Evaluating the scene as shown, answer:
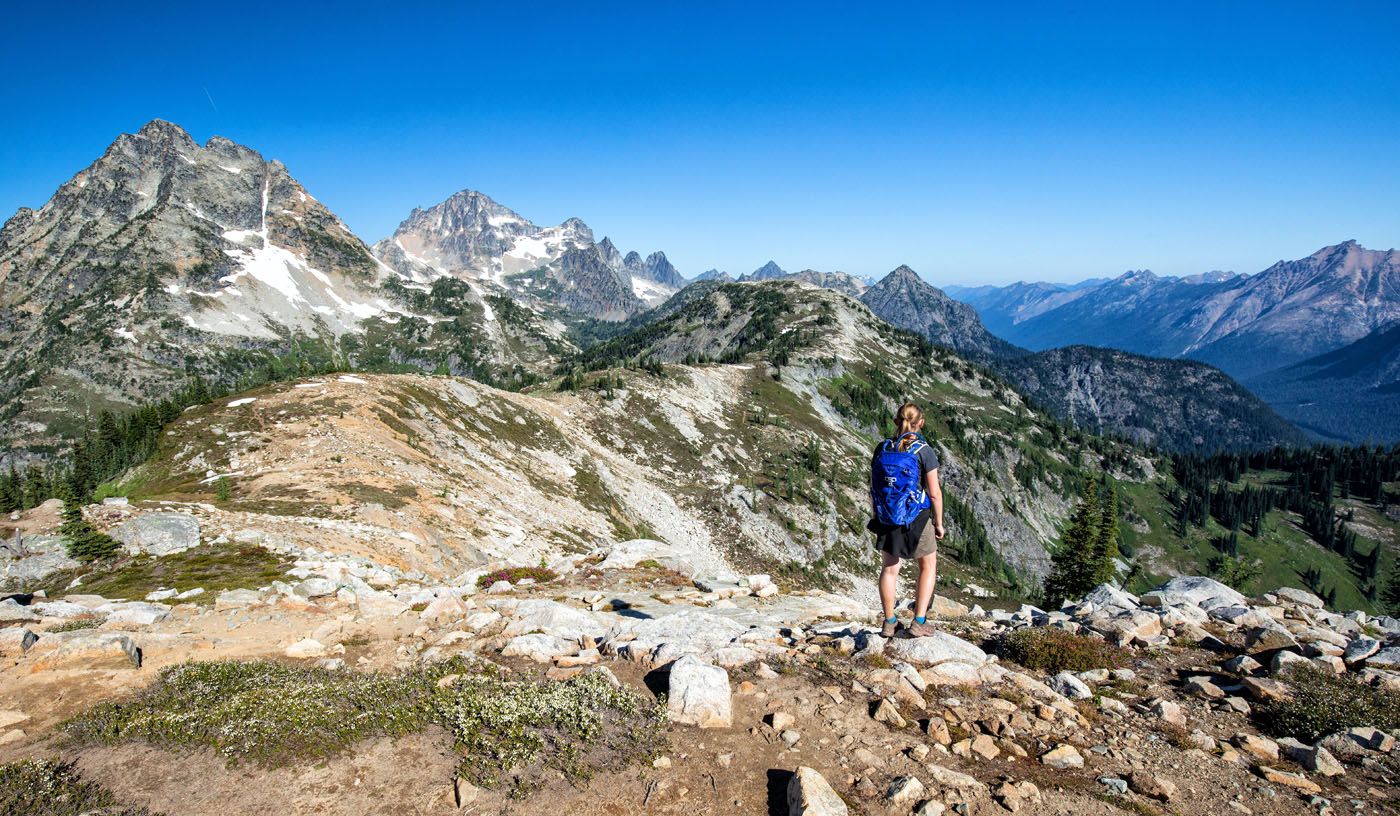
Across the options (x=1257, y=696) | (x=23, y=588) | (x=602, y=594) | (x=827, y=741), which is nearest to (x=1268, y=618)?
(x=1257, y=696)

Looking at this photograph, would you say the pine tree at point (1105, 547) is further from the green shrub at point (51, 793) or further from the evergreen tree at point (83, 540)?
the evergreen tree at point (83, 540)

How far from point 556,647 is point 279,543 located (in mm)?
16872

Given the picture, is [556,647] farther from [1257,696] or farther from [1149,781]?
[1257,696]

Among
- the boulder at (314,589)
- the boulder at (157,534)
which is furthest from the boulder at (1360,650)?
the boulder at (157,534)

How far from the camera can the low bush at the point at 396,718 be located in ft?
28.6

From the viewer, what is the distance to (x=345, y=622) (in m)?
15.3

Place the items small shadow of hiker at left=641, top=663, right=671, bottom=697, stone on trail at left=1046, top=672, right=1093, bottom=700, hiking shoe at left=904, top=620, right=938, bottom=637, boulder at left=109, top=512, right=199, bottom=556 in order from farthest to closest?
1. boulder at left=109, top=512, right=199, bottom=556
2. hiking shoe at left=904, top=620, right=938, bottom=637
3. stone on trail at left=1046, top=672, right=1093, bottom=700
4. small shadow of hiker at left=641, top=663, right=671, bottom=697

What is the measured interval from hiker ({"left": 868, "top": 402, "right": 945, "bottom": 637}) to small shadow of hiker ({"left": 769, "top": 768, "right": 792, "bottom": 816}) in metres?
4.89

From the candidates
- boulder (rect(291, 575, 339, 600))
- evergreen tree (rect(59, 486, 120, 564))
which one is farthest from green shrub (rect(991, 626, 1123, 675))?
evergreen tree (rect(59, 486, 120, 564))

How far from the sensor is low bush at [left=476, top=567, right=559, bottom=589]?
68.8 ft

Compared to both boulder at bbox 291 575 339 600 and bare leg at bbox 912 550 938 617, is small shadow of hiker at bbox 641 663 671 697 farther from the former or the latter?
boulder at bbox 291 575 339 600

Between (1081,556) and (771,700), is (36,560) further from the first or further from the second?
(1081,556)

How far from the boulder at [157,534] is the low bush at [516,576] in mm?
11158

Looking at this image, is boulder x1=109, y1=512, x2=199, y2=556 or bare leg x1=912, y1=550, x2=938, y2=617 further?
boulder x1=109, y1=512, x2=199, y2=556
